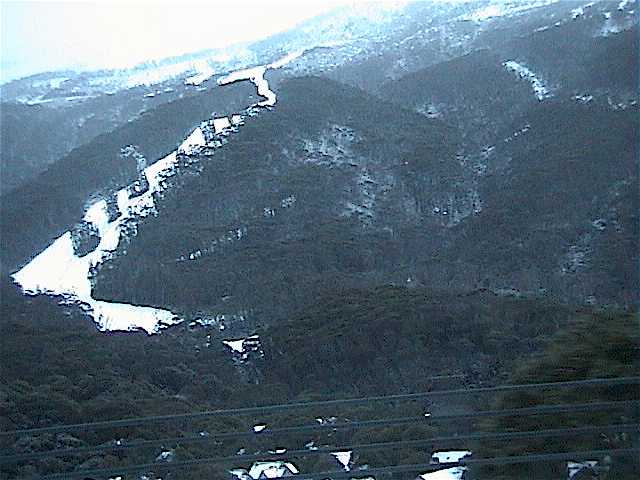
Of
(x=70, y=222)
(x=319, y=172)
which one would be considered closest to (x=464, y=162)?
(x=319, y=172)

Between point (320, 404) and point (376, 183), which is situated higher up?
point (320, 404)

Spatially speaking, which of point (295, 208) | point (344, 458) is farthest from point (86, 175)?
point (344, 458)

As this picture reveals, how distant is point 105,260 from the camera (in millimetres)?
27656

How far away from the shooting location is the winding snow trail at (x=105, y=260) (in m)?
21.5

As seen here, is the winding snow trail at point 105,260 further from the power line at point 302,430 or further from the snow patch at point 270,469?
the power line at point 302,430

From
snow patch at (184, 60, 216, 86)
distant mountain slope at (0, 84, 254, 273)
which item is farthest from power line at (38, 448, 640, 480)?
snow patch at (184, 60, 216, 86)

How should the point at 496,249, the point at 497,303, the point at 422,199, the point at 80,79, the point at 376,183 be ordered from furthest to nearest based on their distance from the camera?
Answer: the point at 80,79 → the point at 376,183 → the point at 422,199 → the point at 496,249 → the point at 497,303

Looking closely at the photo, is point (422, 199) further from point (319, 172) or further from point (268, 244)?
point (268, 244)

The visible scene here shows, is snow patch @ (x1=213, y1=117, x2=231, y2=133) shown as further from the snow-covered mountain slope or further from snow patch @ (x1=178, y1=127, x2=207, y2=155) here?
snow patch @ (x1=178, y1=127, x2=207, y2=155)

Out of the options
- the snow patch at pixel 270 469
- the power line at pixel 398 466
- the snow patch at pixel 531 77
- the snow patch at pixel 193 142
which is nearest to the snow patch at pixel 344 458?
the power line at pixel 398 466

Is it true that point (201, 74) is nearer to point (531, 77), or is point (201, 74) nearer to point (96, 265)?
point (531, 77)

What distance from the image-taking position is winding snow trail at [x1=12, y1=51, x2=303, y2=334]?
70.6ft

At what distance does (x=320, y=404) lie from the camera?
4156mm

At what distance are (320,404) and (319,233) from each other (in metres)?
22.6
